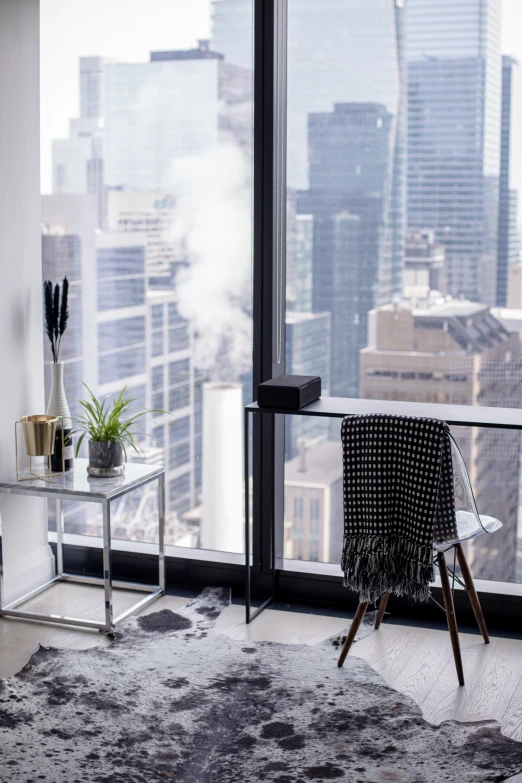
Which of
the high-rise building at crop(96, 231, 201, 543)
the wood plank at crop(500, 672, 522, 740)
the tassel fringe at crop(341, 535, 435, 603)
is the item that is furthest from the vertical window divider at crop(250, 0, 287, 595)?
→ the wood plank at crop(500, 672, 522, 740)

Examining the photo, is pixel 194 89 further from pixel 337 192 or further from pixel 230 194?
pixel 337 192

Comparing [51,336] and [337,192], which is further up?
[337,192]

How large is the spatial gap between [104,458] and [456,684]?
135 cm

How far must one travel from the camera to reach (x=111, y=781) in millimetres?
2193

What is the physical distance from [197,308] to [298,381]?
620 millimetres

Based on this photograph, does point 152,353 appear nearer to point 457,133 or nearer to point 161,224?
point 161,224

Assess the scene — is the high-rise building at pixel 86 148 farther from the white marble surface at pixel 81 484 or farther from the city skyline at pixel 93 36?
the white marble surface at pixel 81 484

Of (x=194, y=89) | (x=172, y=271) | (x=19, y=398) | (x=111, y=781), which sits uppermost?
(x=194, y=89)

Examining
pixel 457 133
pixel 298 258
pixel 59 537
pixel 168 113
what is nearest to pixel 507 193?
pixel 457 133

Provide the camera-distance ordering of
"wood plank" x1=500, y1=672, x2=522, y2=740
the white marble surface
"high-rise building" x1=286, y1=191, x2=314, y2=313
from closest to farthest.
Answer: "wood plank" x1=500, y1=672, x2=522, y2=740
the white marble surface
"high-rise building" x1=286, y1=191, x2=314, y2=313

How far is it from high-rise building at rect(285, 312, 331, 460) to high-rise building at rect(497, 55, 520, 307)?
607 millimetres

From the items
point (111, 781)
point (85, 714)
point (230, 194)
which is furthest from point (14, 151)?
point (111, 781)

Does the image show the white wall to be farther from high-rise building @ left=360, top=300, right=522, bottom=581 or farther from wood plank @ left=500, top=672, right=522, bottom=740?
wood plank @ left=500, top=672, right=522, bottom=740

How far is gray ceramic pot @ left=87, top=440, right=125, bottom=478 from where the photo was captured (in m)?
3.21
